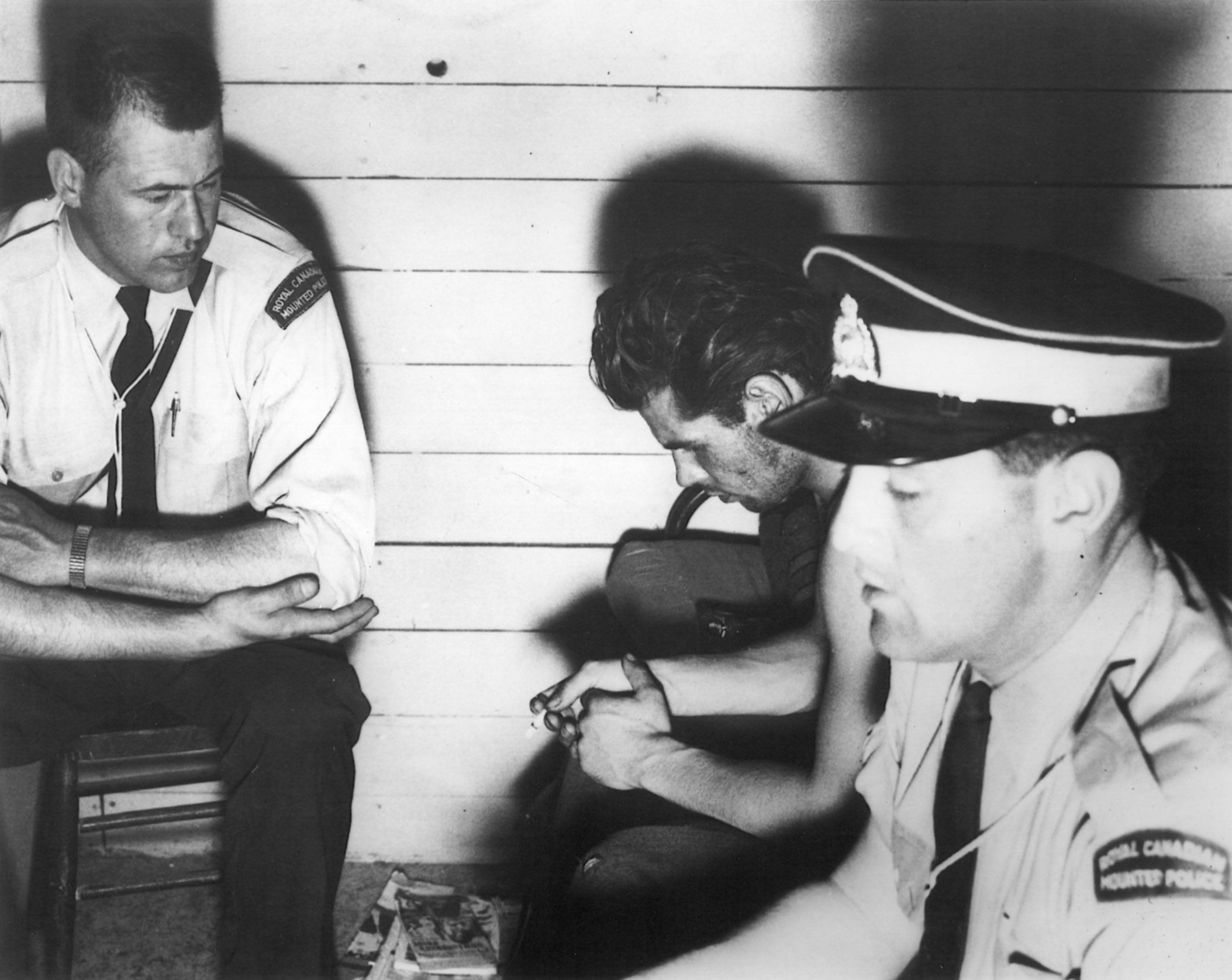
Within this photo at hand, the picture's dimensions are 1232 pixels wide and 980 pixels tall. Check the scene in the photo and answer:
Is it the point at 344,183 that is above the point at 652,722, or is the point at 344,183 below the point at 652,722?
above

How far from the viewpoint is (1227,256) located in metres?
1.49

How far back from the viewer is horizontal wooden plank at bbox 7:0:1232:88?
145 cm

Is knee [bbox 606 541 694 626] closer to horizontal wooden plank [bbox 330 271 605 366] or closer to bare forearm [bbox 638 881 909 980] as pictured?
horizontal wooden plank [bbox 330 271 605 366]

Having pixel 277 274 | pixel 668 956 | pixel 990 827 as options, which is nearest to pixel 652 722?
pixel 668 956

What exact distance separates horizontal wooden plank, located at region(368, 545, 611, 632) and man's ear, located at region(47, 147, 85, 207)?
63 cm

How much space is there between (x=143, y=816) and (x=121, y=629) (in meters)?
0.36

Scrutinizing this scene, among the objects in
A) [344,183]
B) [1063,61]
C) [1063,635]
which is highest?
[1063,61]

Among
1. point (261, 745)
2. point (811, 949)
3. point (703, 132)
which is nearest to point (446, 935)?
point (261, 745)

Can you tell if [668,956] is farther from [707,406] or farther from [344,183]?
[344,183]

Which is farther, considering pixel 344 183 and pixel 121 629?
pixel 344 183

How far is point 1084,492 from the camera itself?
94cm

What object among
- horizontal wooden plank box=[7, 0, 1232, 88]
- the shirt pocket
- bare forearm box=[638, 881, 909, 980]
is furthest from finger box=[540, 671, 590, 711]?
horizontal wooden plank box=[7, 0, 1232, 88]

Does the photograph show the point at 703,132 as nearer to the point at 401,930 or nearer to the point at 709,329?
the point at 709,329

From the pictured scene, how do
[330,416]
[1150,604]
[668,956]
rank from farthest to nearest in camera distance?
[330,416] < [668,956] < [1150,604]
